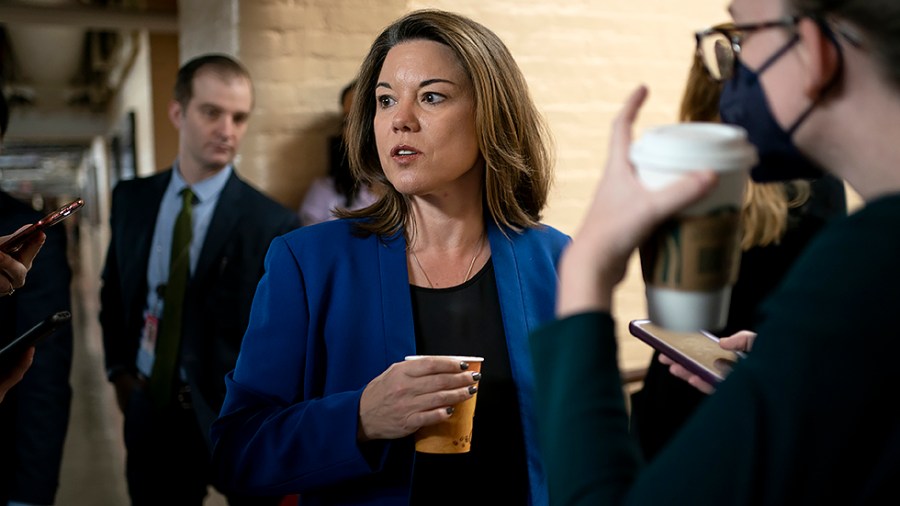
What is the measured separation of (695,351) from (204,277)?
1849mm

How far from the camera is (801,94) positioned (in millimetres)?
725

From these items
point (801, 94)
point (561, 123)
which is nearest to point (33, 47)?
point (561, 123)

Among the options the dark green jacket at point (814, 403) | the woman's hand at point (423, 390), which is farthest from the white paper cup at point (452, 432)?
the dark green jacket at point (814, 403)

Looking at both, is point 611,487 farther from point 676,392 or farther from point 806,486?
point 676,392

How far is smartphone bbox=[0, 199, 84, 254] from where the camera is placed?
1232 mm

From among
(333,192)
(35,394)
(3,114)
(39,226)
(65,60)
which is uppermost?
(65,60)

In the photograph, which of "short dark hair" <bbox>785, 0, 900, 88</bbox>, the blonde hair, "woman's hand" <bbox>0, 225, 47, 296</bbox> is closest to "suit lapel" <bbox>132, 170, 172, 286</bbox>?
"woman's hand" <bbox>0, 225, 47, 296</bbox>

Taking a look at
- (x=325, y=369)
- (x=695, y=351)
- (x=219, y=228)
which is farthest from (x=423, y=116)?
(x=219, y=228)

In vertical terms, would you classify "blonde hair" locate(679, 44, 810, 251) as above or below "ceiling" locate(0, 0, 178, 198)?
below

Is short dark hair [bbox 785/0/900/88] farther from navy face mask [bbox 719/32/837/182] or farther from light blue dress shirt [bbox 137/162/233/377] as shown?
light blue dress shirt [bbox 137/162/233/377]

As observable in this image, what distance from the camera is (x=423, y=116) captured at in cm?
142

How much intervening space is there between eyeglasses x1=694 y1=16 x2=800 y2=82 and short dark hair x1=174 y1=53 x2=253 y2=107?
217cm

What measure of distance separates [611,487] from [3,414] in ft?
6.34

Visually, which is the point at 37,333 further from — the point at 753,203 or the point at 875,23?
the point at 753,203
